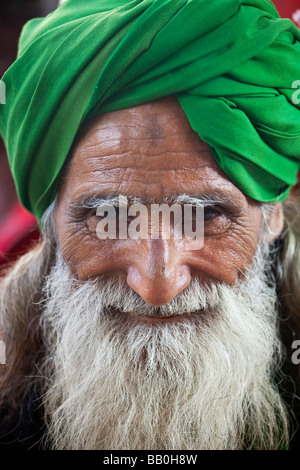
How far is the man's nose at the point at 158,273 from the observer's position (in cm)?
98

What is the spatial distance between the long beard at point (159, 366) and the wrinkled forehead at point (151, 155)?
0.22 metres

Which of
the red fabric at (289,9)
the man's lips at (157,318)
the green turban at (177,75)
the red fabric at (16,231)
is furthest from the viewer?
the red fabric at (16,231)

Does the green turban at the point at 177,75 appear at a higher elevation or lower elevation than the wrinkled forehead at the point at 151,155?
higher

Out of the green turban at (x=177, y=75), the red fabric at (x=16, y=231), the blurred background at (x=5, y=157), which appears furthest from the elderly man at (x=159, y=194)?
the red fabric at (x=16, y=231)

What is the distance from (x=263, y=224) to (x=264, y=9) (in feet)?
Result: 1.62

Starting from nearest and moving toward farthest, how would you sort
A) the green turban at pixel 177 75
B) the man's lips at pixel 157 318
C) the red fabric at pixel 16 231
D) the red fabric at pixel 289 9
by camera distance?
the green turban at pixel 177 75
the man's lips at pixel 157 318
the red fabric at pixel 289 9
the red fabric at pixel 16 231

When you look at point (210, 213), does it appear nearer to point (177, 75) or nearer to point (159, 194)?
point (159, 194)

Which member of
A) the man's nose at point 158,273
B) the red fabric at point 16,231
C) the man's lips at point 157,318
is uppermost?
the man's nose at point 158,273

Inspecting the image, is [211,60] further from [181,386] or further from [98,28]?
[181,386]

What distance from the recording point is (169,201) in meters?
1.02

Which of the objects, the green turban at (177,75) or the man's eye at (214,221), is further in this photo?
the man's eye at (214,221)

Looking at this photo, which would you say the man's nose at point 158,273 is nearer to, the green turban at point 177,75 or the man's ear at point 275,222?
the green turban at point 177,75

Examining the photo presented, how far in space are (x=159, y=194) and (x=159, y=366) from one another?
1.27 feet

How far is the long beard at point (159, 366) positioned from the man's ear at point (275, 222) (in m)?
0.09
